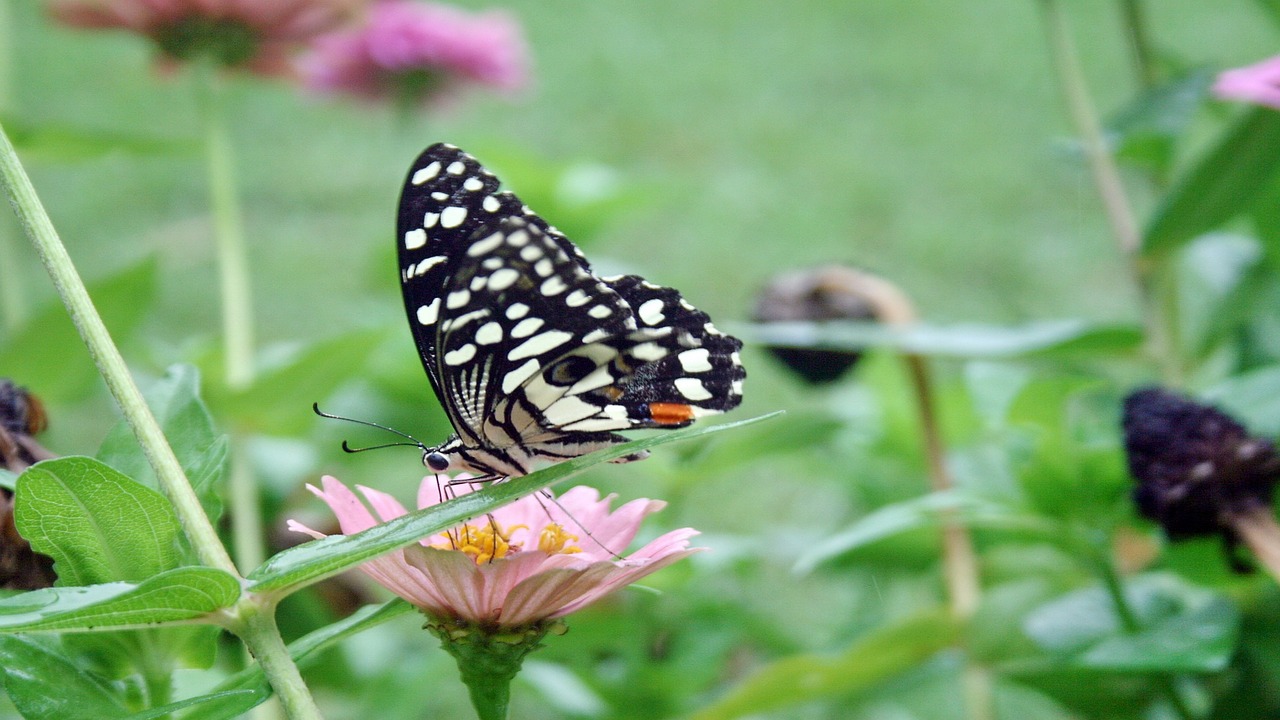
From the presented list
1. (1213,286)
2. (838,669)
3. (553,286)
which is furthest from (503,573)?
(1213,286)

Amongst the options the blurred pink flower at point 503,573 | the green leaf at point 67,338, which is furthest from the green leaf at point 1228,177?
the green leaf at point 67,338

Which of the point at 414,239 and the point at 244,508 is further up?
the point at 414,239

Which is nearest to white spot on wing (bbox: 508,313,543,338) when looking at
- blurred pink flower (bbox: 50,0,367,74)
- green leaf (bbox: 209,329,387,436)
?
green leaf (bbox: 209,329,387,436)

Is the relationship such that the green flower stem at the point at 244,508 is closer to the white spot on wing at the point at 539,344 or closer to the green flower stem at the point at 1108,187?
the white spot on wing at the point at 539,344

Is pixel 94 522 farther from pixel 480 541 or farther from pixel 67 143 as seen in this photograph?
pixel 67 143

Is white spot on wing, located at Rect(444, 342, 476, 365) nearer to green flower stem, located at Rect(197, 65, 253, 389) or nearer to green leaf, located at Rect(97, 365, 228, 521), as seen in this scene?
green leaf, located at Rect(97, 365, 228, 521)

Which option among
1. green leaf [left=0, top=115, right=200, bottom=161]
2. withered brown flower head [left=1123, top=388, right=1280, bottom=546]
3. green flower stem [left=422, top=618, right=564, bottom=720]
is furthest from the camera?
green leaf [left=0, top=115, right=200, bottom=161]

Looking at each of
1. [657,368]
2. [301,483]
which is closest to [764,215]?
[301,483]
